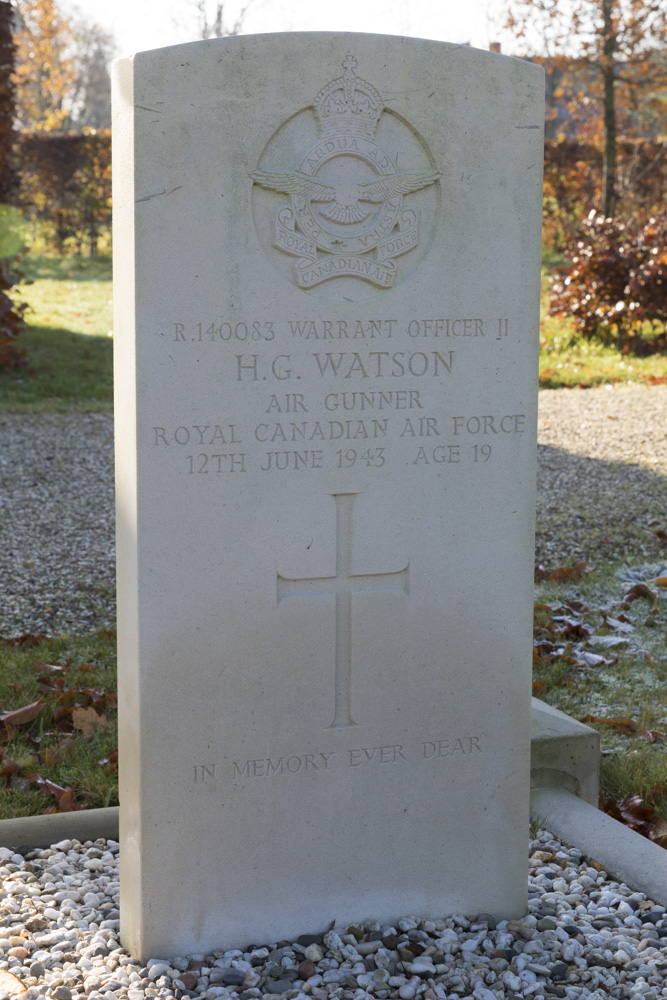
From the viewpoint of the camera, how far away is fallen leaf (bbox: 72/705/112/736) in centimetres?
377

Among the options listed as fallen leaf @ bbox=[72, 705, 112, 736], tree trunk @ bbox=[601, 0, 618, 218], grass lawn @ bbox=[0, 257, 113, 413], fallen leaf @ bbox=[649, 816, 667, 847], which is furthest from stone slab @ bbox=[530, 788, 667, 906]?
tree trunk @ bbox=[601, 0, 618, 218]

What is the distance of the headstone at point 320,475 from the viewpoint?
2242mm

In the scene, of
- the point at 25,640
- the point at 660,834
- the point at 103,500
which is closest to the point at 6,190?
the point at 103,500

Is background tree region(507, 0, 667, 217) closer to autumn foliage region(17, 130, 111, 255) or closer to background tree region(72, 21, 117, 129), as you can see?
autumn foliage region(17, 130, 111, 255)

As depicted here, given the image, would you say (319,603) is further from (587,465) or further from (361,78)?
(587,465)

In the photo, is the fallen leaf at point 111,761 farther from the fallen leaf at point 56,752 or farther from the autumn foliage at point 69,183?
the autumn foliage at point 69,183

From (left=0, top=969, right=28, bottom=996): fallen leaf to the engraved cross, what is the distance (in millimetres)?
871

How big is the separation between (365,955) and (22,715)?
1.79m

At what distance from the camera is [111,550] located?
5.85 metres

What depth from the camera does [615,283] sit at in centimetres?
1191

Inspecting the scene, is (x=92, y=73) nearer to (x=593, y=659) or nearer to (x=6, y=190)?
(x=6, y=190)

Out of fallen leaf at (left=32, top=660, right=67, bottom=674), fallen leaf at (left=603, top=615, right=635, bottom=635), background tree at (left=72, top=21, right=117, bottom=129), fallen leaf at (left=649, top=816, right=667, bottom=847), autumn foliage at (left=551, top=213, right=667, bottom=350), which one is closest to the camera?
fallen leaf at (left=649, top=816, right=667, bottom=847)

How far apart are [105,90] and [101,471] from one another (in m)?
32.6

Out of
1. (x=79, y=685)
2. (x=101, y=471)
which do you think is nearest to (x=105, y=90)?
(x=101, y=471)
